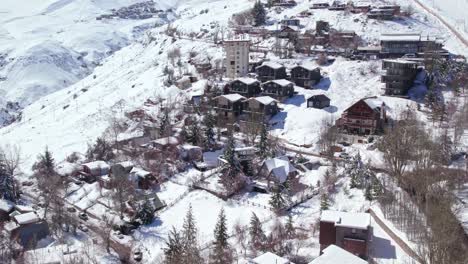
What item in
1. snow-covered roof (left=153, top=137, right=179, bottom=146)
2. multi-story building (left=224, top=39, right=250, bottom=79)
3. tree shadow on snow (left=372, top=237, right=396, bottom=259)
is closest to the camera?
tree shadow on snow (left=372, top=237, right=396, bottom=259)

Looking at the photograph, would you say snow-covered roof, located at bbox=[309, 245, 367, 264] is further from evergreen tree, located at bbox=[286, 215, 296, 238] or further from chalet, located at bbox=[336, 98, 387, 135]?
chalet, located at bbox=[336, 98, 387, 135]

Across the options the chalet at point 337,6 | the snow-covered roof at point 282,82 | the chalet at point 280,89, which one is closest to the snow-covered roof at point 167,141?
the chalet at point 280,89

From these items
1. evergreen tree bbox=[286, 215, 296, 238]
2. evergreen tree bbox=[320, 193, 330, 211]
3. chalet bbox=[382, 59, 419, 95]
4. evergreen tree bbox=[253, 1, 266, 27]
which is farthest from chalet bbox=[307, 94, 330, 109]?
evergreen tree bbox=[253, 1, 266, 27]

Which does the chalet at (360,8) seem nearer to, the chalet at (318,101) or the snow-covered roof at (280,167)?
the chalet at (318,101)

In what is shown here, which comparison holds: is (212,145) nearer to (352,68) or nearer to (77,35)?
(352,68)

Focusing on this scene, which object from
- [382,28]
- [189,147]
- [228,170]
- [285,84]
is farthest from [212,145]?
[382,28]

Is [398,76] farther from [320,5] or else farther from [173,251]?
[320,5]
